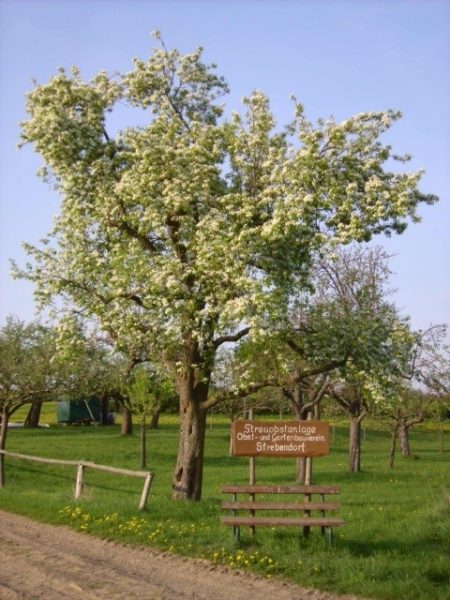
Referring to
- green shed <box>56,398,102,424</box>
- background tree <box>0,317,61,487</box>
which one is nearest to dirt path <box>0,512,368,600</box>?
background tree <box>0,317,61,487</box>

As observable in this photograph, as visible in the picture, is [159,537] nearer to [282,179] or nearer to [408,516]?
[408,516]

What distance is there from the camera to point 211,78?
22797 millimetres

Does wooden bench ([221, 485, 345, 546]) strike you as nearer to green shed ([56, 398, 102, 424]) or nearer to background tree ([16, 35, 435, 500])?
background tree ([16, 35, 435, 500])

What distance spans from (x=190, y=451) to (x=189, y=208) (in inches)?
270

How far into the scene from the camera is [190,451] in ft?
72.2

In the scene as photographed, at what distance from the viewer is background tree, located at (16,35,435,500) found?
62.5 ft

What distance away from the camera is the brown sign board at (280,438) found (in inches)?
639

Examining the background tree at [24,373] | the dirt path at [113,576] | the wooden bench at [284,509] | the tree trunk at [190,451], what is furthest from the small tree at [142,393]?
the wooden bench at [284,509]

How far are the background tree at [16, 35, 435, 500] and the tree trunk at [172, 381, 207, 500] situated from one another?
40 millimetres

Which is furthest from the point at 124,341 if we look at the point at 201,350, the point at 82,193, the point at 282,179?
the point at 282,179

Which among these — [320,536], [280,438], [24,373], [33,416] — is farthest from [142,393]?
[33,416]

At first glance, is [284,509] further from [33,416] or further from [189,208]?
[33,416]

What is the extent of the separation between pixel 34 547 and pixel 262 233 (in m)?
8.55

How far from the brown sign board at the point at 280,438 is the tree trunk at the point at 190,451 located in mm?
5869
